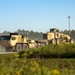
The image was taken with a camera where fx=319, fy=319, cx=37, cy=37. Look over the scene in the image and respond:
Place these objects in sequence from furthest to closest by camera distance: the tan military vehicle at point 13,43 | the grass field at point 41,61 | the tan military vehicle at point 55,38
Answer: the tan military vehicle at point 55,38 < the tan military vehicle at point 13,43 < the grass field at point 41,61

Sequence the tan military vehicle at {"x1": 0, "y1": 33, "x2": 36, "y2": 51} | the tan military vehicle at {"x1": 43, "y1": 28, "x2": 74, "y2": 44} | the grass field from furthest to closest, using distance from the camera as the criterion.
Answer: 1. the tan military vehicle at {"x1": 43, "y1": 28, "x2": 74, "y2": 44}
2. the tan military vehicle at {"x1": 0, "y1": 33, "x2": 36, "y2": 51}
3. the grass field

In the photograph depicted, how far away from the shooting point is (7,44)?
39.3 m

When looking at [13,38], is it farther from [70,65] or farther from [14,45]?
[70,65]

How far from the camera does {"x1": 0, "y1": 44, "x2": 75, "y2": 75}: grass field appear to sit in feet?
16.7

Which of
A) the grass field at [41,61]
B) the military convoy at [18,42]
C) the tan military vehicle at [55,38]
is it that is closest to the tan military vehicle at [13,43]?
the military convoy at [18,42]

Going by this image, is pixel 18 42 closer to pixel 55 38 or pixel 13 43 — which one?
pixel 13 43

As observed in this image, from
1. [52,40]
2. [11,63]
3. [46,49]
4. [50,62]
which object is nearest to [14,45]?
[52,40]

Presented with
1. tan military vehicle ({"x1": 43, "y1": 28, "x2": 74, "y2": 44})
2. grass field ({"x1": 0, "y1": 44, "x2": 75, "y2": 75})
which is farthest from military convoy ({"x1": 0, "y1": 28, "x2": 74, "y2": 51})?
grass field ({"x1": 0, "y1": 44, "x2": 75, "y2": 75})

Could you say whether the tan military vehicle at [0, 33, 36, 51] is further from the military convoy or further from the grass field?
the grass field

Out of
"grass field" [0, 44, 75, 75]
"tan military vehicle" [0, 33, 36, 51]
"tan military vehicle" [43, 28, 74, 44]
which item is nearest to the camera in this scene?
"grass field" [0, 44, 75, 75]

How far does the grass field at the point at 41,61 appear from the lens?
5100mm

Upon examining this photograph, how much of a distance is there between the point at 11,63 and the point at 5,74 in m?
0.81

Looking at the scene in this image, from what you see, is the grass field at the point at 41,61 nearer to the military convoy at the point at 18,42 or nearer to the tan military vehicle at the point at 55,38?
the military convoy at the point at 18,42

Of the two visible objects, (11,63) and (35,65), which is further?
(11,63)
